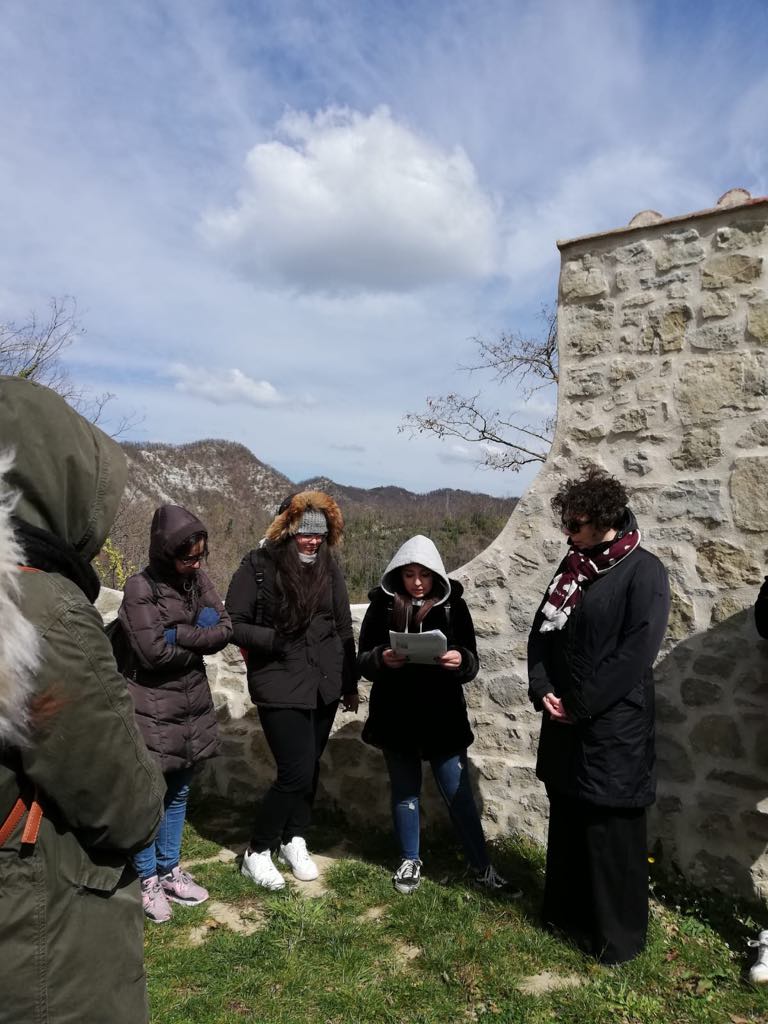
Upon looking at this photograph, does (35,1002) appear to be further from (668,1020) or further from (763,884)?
(763,884)

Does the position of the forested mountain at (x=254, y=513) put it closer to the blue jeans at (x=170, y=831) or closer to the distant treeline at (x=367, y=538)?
the distant treeline at (x=367, y=538)

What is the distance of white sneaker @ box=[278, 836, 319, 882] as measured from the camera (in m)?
3.53

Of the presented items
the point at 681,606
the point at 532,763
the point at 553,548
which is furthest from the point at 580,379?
the point at 532,763

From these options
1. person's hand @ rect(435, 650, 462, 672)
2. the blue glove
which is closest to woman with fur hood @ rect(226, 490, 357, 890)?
the blue glove

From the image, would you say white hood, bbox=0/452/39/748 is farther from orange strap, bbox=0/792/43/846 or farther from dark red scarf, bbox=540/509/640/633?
dark red scarf, bbox=540/509/640/633

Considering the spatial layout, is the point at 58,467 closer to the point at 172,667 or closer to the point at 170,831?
the point at 172,667

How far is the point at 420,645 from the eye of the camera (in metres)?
3.14

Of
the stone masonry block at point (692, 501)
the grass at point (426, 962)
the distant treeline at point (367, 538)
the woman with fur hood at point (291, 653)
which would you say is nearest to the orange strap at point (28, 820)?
the grass at point (426, 962)

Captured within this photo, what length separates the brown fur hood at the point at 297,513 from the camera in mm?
3475

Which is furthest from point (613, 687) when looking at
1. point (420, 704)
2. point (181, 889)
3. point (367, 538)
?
point (367, 538)

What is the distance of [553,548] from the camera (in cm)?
376

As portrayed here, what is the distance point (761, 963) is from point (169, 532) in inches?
114

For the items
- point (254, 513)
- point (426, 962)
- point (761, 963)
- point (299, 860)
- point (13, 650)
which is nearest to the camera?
point (13, 650)

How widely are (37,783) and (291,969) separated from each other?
6.97ft
